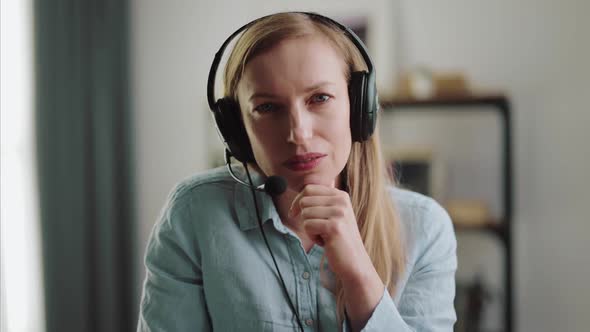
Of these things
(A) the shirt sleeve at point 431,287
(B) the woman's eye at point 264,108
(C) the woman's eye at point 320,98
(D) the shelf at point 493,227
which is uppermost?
(C) the woman's eye at point 320,98

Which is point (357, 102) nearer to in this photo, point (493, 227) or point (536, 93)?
point (493, 227)

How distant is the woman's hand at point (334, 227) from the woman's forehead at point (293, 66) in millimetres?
146

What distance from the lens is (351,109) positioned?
2.48ft

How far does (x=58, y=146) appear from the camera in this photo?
6.37ft

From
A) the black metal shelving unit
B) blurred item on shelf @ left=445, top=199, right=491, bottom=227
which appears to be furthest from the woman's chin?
blurred item on shelf @ left=445, top=199, right=491, bottom=227

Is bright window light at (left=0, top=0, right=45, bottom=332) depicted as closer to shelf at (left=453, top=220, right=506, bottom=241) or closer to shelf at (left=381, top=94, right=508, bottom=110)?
shelf at (left=381, top=94, right=508, bottom=110)

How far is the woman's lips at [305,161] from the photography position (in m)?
0.70

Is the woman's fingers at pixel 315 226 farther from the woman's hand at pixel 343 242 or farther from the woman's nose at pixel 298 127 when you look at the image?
the woman's nose at pixel 298 127

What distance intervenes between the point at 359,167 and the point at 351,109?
11 centimetres

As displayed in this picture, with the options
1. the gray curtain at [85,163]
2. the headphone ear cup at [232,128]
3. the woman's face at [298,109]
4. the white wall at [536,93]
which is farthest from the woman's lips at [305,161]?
the white wall at [536,93]

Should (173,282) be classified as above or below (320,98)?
below

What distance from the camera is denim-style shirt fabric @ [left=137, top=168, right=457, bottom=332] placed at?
78 centimetres

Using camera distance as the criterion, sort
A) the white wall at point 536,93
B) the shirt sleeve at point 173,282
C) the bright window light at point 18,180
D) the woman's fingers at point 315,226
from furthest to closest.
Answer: the white wall at point 536,93
the bright window light at point 18,180
the shirt sleeve at point 173,282
the woman's fingers at point 315,226

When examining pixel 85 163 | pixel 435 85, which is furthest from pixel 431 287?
pixel 85 163
